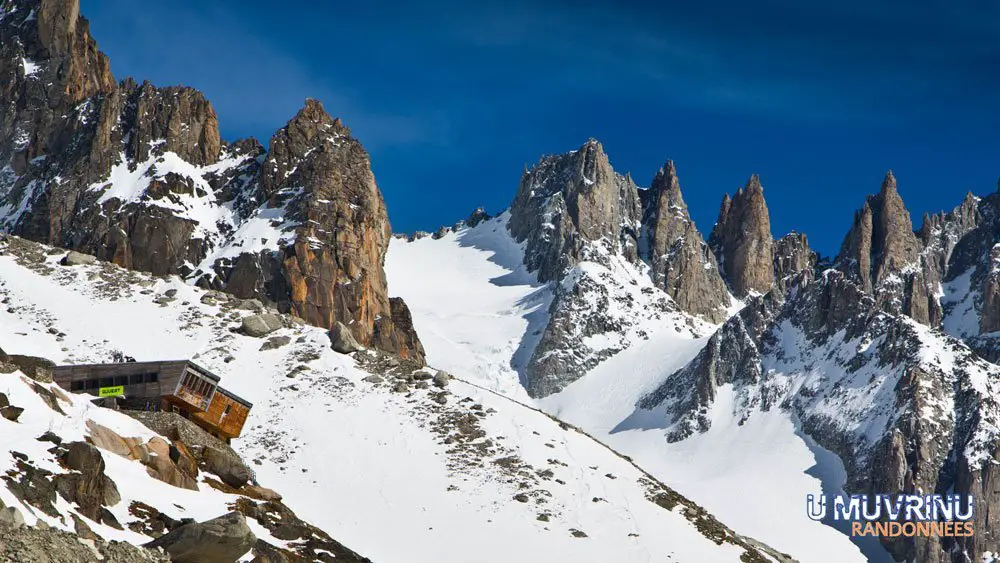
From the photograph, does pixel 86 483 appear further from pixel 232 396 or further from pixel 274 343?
pixel 274 343

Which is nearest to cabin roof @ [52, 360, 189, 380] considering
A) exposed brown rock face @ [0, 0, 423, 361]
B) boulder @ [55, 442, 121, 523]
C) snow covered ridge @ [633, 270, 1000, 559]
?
boulder @ [55, 442, 121, 523]

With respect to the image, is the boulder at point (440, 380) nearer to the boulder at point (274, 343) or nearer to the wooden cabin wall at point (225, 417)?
the boulder at point (274, 343)

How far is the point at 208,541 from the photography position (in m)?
31.3

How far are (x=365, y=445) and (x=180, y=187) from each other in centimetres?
8719

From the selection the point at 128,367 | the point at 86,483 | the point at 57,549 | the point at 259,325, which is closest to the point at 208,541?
the point at 86,483

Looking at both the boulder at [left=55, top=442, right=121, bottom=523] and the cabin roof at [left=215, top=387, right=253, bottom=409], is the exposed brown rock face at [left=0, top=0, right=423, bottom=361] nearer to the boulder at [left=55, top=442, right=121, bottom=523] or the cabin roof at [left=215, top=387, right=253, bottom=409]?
the cabin roof at [left=215, top=387, right=253, bottom=409]

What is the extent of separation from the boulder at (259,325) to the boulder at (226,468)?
4757 cm

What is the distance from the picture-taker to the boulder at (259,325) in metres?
96.4

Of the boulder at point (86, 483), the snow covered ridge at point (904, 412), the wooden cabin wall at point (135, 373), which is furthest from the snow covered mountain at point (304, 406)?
the wooden cabin wall at point (135, 373)

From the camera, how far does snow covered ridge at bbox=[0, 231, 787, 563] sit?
211 feet

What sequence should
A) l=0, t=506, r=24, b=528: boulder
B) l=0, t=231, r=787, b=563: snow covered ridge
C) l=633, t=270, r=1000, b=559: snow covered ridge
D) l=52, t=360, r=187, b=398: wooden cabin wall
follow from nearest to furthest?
l=0, t=506, r=24, b=528: boulder < l=0, t=231, r=787, b=563: snow covered ridge < l=52, t=360, r=187, b=398: wooden cabin wall < l=633, t=270, r=1000, b=559: snow covered ridge

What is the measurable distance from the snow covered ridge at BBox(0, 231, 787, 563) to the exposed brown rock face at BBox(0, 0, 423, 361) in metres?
34.9

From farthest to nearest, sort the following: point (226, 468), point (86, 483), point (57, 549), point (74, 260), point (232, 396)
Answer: point (74, 260) < point (232, 396) < point (226, 468) < point (86, 483) < point (57, 549)

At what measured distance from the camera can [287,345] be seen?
9575cm
